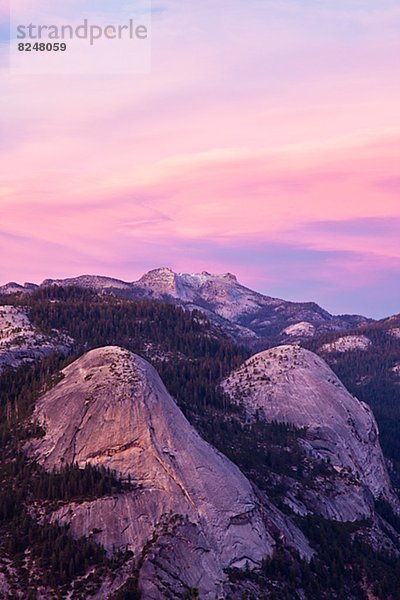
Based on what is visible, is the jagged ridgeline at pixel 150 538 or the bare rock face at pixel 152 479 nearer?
the jagged ridgeline at pixel 150 538

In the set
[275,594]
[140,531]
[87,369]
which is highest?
[87,369]

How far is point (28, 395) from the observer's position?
506 feet

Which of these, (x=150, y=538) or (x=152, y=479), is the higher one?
(x=152, y=479)

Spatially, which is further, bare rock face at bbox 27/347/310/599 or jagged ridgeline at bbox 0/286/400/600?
bare rock face at bbox 27/347/310/599

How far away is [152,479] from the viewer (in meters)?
127

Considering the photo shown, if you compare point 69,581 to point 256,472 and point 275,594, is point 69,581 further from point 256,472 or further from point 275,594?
point 256,472

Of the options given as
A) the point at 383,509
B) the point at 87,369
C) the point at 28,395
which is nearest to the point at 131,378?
the point at 87,369

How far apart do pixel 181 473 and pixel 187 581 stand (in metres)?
19.1

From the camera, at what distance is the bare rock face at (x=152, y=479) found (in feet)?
386

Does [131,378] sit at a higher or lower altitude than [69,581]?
higher

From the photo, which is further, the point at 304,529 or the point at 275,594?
the point at 304,529

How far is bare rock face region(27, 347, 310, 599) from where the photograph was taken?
386 ft

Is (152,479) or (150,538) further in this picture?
(152,479)

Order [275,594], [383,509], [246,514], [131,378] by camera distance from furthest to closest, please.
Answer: [383,509], [131,378], [246,514], [275,594]
